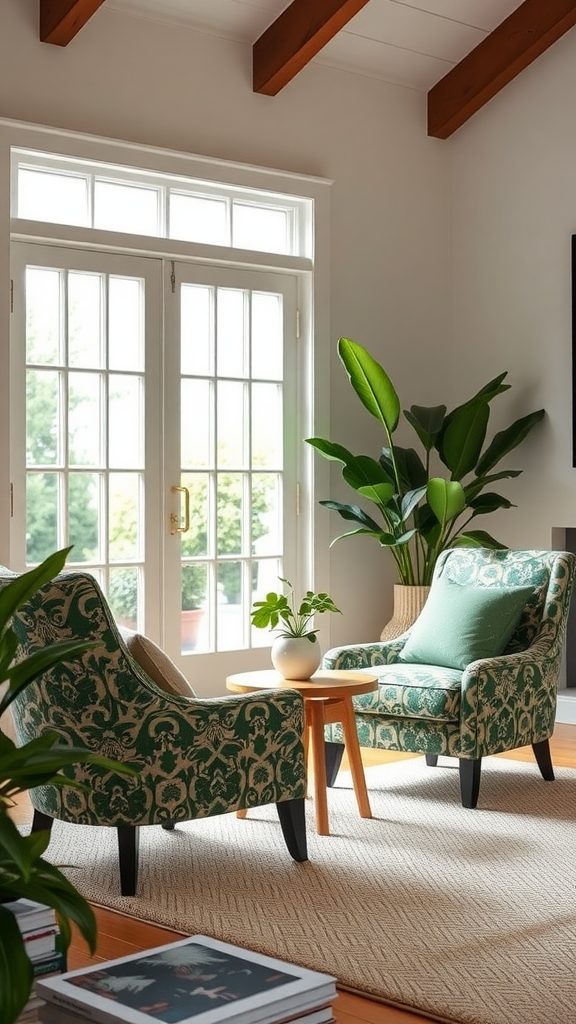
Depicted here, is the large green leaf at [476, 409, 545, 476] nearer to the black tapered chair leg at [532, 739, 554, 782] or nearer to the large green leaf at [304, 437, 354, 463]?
the large green leaf at [304, 437, 354, 463]

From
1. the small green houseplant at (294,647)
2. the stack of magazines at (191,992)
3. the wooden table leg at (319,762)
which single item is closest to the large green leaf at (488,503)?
the small green houseplant at (294,647)

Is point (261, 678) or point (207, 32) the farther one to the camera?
point (207, 32)

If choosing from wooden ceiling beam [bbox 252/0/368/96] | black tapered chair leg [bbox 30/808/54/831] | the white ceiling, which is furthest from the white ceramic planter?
the white ceiling

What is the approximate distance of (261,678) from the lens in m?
4.05

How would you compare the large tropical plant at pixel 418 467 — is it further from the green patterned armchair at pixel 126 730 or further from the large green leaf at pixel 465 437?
the green patterned armchair at pixel 126 730

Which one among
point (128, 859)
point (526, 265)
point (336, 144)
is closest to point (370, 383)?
Answer: point (526, 265)

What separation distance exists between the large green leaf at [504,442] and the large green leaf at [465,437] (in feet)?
0.27

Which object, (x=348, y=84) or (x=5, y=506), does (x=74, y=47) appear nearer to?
(x=348, y=84)

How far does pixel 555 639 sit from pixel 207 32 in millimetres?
3171

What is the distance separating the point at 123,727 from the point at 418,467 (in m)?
3.12

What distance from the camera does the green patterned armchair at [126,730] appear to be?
10.1 feet

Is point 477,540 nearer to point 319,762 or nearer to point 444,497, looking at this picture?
point 444,497

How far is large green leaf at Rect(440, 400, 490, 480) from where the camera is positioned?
19.2 ft

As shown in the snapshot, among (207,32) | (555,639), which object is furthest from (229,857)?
(207,32)
